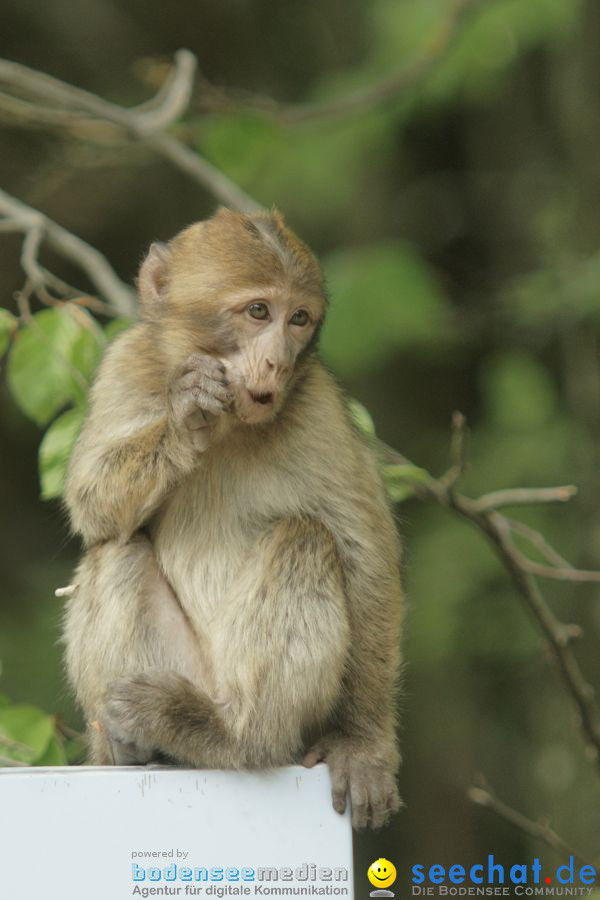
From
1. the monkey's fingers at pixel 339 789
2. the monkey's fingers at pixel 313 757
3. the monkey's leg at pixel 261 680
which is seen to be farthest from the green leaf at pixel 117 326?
the monkey's fingers at pixel 339 789

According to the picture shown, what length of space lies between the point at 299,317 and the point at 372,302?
4.24m

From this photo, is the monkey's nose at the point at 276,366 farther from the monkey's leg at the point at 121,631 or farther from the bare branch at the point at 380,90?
the bare branch at the point at 380,90

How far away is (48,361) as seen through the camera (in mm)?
5191

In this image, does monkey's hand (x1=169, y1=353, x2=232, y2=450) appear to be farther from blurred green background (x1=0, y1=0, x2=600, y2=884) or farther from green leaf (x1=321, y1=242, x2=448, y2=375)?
green leaf (x1=321, y1=242, x2=448, y2=375)

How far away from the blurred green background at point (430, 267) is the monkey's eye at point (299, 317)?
9.89ft

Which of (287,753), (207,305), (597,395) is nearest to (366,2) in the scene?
(597,395)

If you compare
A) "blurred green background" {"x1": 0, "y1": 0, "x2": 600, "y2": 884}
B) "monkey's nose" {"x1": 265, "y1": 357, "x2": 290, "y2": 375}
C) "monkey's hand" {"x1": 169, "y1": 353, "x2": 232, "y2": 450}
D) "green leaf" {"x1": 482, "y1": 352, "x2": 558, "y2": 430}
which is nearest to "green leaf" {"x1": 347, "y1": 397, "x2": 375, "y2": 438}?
"monkey's nose" {"x1": 265, "y1": 357, "x2": 290, "y2": 375}

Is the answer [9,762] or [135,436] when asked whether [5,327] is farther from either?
[9,762]

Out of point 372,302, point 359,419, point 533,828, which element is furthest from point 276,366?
point 372,302

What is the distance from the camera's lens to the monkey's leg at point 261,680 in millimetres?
4105

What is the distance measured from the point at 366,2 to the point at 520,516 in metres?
4.31

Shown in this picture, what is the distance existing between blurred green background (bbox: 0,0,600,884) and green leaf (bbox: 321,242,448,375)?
0.07 ft

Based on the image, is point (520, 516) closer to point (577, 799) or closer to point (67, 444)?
point (577, 799)

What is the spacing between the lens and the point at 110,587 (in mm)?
4371
